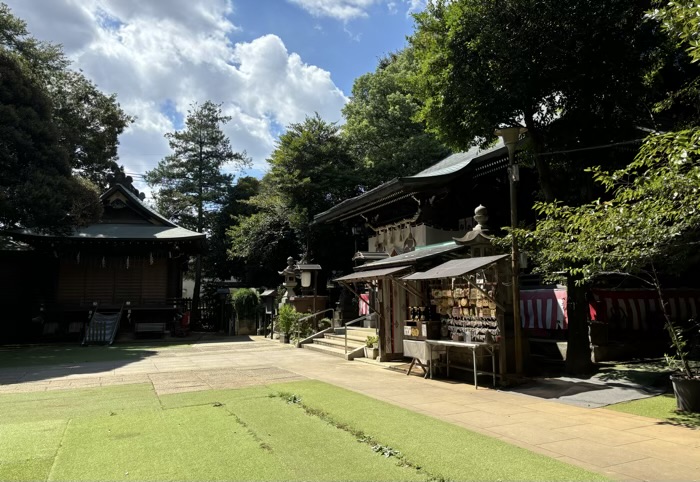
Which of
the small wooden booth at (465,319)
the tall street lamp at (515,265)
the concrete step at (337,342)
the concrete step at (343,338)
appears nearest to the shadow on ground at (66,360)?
the concrete step at (337,342)

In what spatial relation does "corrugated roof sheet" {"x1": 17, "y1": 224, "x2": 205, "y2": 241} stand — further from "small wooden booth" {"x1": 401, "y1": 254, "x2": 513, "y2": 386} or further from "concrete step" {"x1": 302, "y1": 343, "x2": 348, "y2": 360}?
"small wooden booth" {"x1": 401, "y1": 254, "x2": 513, "y2": 386}

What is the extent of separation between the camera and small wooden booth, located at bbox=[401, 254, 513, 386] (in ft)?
26.2

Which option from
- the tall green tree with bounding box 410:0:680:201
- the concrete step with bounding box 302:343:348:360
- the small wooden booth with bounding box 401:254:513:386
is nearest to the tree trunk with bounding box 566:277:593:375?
the small wooden booth with bounding box 401:254:513:386

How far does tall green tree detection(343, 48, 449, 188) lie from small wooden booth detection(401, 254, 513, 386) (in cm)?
1094

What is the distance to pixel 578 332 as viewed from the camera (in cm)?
827

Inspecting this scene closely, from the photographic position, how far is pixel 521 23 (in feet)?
26.5

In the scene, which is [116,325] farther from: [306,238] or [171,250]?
[306,238]

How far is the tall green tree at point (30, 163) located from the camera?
48.0 feet

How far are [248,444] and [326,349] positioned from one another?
9042 mm

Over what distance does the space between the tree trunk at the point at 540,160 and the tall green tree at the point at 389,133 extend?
10.2 metres

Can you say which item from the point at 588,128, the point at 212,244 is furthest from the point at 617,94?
the point at 212,244

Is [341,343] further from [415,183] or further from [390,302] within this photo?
[415,183]

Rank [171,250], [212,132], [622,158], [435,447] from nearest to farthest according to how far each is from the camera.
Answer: [435,447] < [622,158] < [171,250] < [212,132]

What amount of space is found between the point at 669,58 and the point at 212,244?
28205 mm
